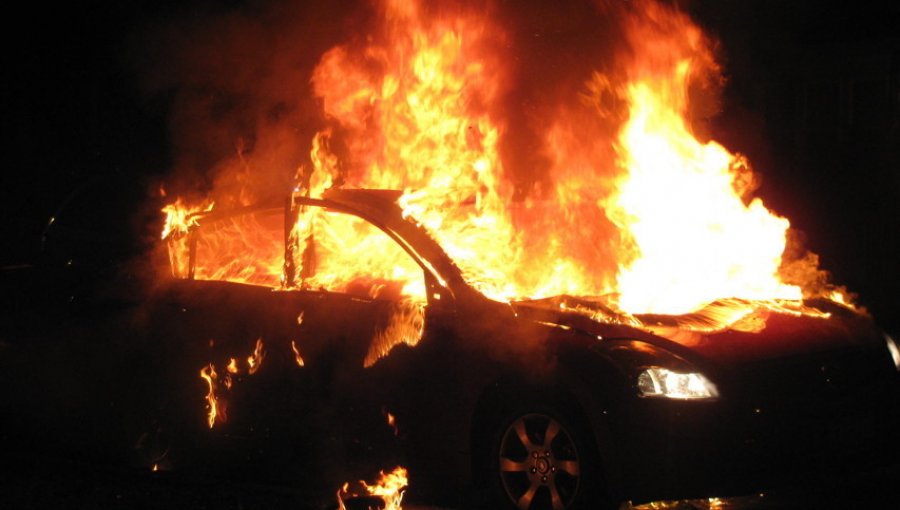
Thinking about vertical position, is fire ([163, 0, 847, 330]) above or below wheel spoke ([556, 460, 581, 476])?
above

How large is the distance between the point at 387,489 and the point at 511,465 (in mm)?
754

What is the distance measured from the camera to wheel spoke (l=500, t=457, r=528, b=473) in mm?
5305

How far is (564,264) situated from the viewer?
6.52 metres

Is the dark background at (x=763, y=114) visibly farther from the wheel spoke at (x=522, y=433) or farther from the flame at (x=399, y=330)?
the wheel spoke at (x=522, y=433)

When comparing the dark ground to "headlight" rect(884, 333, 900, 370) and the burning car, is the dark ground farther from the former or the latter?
"headlight" rect(884, 333, 900, 370)

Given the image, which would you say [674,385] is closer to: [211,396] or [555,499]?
[555,499]

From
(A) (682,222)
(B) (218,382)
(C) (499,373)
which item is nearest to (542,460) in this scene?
(C) (499,373)

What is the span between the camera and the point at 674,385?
5020mm

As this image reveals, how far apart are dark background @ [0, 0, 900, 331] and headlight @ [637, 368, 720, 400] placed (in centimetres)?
976

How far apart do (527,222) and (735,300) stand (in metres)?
1.32

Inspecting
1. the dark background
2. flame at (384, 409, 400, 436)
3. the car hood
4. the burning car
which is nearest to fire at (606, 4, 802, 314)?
the car hood

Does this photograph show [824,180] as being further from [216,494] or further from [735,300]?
[216,494]

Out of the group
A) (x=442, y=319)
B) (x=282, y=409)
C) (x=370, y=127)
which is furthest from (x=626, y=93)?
(x=282, y=409)

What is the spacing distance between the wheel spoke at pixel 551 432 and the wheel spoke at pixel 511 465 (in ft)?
0.52
